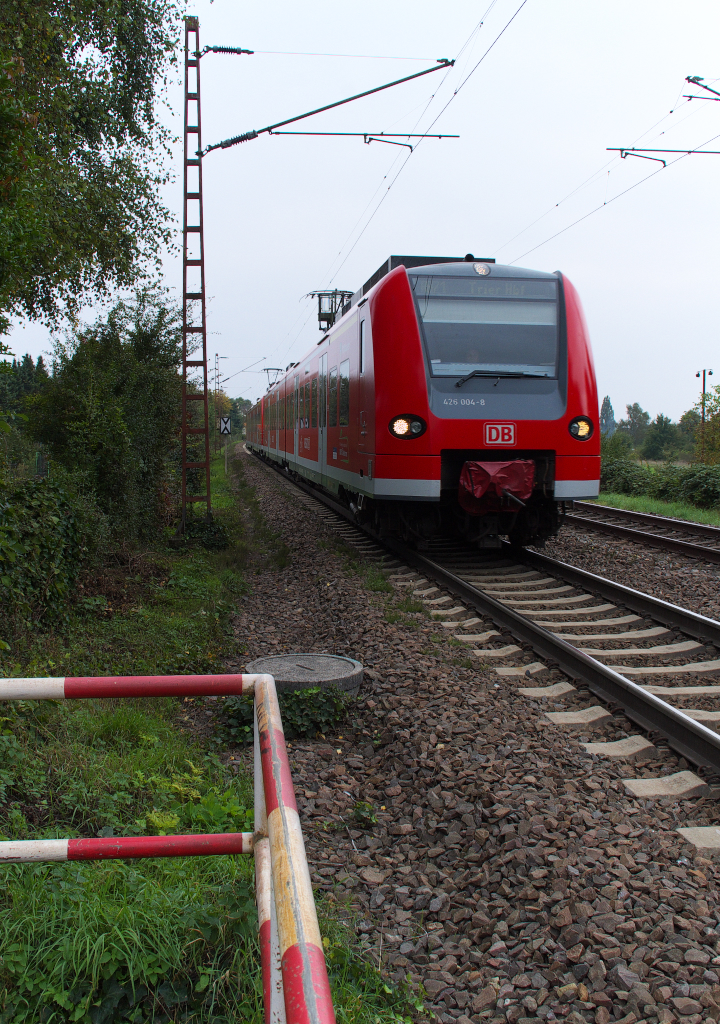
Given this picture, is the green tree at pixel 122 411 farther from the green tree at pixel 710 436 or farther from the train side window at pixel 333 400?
the green tree at pixel 710 436

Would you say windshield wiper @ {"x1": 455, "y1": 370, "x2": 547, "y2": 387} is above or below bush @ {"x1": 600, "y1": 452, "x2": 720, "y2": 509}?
above

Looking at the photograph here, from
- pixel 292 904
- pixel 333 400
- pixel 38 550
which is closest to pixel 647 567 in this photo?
pixel 333 400

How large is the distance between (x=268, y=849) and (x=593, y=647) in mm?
4986

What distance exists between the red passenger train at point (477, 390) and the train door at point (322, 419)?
392 centimetres

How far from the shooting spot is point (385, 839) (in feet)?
12.4

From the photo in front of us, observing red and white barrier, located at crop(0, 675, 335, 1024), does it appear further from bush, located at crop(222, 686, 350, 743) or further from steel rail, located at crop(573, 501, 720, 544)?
steel rail, located at crop(573, 501, 720, 544)

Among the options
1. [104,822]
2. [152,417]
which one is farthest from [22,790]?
[152,417]

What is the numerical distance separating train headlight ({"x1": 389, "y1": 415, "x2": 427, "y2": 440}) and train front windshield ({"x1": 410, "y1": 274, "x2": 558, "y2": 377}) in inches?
23.9

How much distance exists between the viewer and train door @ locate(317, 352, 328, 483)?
13.5m

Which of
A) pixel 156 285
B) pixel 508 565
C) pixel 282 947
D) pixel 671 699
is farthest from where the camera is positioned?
pixel 156 285

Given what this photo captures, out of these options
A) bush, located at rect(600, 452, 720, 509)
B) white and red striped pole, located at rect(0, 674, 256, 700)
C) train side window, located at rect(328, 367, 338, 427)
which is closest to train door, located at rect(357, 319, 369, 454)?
train side window, located at rect(328, 367, 338, 427)

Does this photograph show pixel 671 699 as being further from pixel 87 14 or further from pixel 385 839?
pixel 87 14

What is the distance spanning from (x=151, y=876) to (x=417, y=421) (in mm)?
6207

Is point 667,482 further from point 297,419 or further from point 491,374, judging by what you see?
point 491,374
